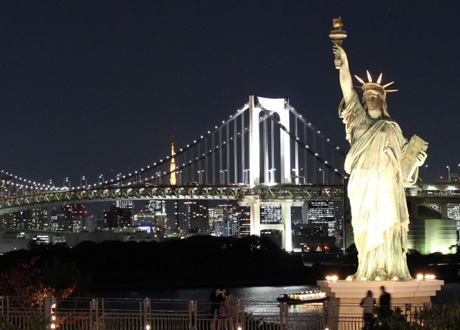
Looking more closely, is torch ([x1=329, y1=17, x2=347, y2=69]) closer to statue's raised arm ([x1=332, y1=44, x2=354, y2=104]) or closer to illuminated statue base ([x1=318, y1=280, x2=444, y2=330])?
statue's raised arm ([x1=332, y1=44, x2=354, y2=104])

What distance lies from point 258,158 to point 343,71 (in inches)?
2227

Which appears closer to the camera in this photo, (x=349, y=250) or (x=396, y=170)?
(x=396, y=170)

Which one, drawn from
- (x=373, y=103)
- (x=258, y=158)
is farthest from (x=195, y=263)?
(x=373, y=103)

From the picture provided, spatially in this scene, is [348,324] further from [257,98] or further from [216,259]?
[257,98]

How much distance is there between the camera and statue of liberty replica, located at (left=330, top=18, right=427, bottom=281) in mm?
12797

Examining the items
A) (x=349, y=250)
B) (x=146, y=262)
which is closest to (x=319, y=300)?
(x=146, y=262)

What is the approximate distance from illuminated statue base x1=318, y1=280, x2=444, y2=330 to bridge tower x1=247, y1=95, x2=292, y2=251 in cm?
5546

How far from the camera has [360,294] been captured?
12328mm

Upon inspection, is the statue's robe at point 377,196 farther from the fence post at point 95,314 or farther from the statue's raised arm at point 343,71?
the fence post at point 95,314

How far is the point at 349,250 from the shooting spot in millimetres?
64688

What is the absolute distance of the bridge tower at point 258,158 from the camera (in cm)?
6894

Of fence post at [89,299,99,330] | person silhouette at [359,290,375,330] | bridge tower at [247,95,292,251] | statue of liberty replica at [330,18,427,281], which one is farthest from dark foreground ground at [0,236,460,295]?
person silhouette at [359,290,375,330]

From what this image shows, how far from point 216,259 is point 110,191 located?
44.0 feet

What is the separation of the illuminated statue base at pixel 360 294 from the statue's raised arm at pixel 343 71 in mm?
2285
